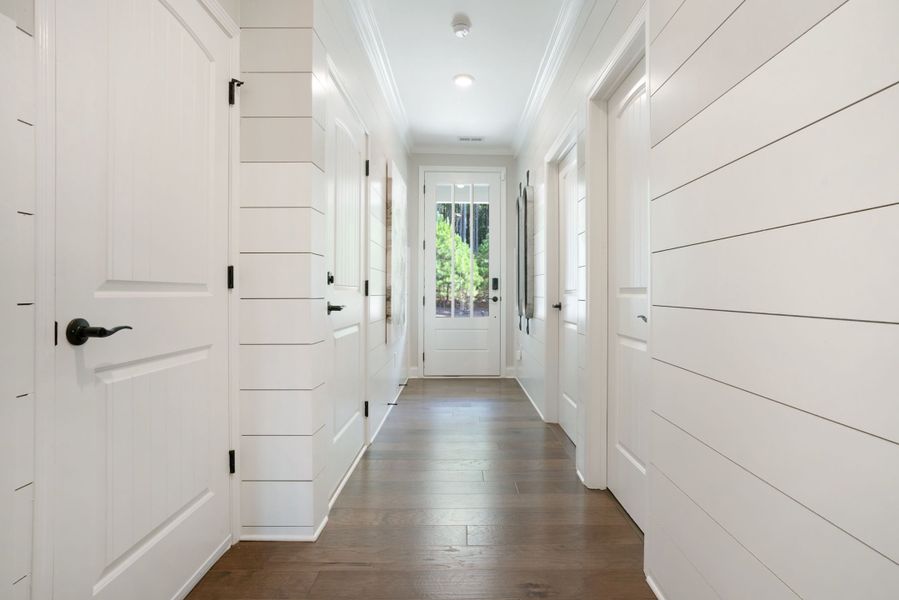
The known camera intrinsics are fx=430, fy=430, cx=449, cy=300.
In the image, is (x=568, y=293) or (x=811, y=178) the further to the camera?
(x=568, y=293)

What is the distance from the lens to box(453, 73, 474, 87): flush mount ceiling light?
123 inches

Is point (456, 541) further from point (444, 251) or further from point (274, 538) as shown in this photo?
point (444, 251)

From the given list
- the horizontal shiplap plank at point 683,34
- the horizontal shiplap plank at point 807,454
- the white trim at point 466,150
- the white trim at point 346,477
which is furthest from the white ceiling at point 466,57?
the white trim at point 346,477

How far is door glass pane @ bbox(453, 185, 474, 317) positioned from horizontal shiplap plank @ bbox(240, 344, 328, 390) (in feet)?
10.6

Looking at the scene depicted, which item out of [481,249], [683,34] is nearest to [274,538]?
[683,34]

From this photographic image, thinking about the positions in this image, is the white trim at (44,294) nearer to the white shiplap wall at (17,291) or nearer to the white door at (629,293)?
the white shiplap wall at (17,291)

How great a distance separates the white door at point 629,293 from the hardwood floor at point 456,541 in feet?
→ 0.71

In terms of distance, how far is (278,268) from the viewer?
64.3 inches

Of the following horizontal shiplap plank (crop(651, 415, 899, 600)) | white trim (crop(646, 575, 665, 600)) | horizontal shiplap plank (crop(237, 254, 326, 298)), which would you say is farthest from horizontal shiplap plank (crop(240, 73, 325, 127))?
white trim (crop(646, 575, 665, 600))

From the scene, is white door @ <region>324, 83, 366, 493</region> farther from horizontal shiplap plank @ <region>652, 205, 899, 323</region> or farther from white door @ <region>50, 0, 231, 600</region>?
horizontal shiplap plank @ <region>652, 205, 899, 323</region>

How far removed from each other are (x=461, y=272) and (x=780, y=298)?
13.0 feet

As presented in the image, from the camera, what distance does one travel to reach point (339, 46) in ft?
6.69

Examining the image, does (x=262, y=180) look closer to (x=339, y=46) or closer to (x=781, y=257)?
(x=339, y=46)

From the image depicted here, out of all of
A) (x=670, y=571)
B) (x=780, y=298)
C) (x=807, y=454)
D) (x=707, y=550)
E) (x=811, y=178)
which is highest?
(x=811, y=178)
